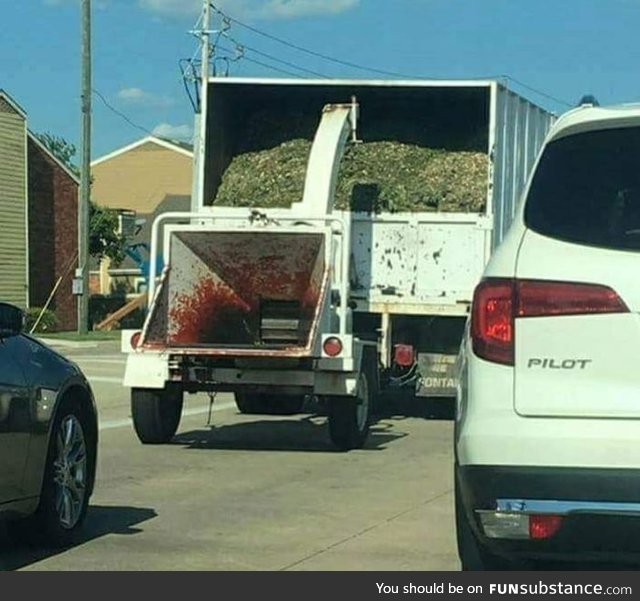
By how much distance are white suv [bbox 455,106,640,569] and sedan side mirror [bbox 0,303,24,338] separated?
9.81 ft

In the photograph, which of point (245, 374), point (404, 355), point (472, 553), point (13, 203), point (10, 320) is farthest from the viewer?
point (13, 203)

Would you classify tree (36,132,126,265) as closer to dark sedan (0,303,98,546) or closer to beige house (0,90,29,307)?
beige house (0,90,29,307)

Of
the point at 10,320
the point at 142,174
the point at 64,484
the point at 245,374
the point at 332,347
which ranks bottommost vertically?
the point at 64,484

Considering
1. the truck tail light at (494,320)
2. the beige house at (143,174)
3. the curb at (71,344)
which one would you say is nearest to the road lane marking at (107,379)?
the curb at (71,344)

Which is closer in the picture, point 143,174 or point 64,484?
point 64,484

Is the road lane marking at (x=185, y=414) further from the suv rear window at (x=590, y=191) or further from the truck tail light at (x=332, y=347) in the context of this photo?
the suv rear window at (x=590, y=191)

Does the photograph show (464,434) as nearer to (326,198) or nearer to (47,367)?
(47,367)

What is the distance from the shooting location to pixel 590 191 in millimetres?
5309

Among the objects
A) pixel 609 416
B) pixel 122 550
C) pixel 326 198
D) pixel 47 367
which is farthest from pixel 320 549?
pixel 326 198

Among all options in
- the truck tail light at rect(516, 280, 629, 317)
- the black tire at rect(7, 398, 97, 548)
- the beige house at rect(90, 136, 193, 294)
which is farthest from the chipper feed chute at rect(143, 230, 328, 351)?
the beige house at rect(90, 136, 193, 294)

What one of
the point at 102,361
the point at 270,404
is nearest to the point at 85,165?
the point at 102,361

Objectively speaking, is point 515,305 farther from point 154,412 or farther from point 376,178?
point 376,178

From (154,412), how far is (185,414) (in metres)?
3.38

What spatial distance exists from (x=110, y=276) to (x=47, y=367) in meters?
52.9
